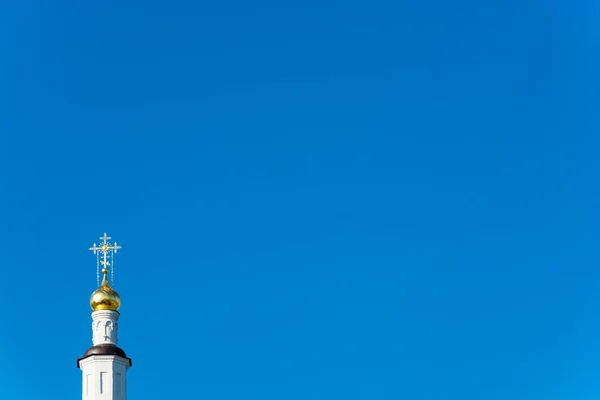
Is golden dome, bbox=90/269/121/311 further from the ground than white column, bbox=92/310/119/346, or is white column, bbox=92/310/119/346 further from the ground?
golden dome, bbox=90/269/121/311

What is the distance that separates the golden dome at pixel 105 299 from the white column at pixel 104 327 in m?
0.20

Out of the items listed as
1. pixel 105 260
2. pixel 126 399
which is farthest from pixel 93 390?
pixel 105 260

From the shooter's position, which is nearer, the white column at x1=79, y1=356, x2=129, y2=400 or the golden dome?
the white column at x1=79, y1=356, x2=129, y2=400

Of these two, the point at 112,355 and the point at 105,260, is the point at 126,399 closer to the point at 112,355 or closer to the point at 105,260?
the point at 112,355

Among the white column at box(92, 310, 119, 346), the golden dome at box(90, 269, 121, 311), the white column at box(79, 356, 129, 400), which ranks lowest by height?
the white column at box(79, 356, 129, 400)

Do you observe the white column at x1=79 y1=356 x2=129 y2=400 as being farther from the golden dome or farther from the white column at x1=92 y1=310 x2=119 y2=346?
the golden dome

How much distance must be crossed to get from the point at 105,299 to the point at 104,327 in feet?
3.70

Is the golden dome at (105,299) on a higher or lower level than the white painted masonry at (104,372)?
higher

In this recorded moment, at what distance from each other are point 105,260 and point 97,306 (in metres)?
2.03

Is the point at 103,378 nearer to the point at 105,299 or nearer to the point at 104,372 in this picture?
the point at 104,372

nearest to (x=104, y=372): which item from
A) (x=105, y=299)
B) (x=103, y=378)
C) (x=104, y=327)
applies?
(x=103, y=378)

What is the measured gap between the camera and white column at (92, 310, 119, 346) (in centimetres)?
5750

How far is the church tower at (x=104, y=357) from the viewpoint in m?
56.2

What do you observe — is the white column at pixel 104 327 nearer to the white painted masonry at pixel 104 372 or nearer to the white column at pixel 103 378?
the white painted masonry at pixel 104 372
